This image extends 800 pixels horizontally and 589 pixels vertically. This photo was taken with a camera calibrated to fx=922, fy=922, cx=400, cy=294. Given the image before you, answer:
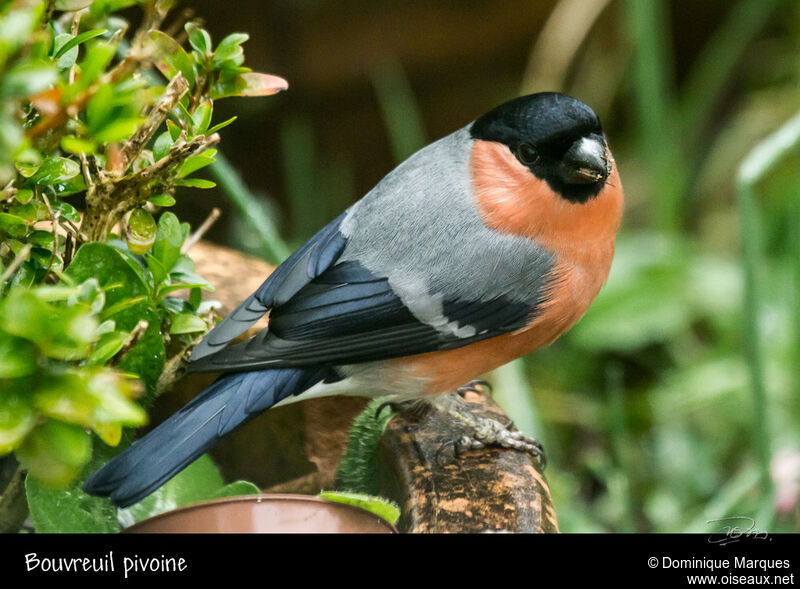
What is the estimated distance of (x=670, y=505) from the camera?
217 centimetres

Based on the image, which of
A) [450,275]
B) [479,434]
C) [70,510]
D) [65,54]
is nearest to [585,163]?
[450,275]

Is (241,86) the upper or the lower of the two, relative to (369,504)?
upper

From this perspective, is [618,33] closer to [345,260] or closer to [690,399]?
[690,399]

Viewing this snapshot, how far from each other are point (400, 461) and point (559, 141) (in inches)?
21.4

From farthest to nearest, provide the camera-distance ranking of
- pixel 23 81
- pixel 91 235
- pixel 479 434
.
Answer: pixel 479 434 → pixel 91 235 → pixel 23 81

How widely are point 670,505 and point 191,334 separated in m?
1.35

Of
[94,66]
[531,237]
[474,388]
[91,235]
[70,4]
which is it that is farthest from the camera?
[474,388]

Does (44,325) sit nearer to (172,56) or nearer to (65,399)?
(65,399)

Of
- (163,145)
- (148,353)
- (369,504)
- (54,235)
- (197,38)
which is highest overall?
(197,38)

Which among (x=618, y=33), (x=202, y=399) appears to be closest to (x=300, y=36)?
(x=618, y=33)

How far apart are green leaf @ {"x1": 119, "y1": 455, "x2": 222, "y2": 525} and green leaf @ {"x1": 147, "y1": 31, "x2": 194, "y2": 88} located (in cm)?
52

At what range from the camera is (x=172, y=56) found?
1072mm

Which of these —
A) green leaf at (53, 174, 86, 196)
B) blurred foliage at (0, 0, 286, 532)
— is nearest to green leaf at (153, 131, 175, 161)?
blurred foliage at (0, 0, 286, 532)
